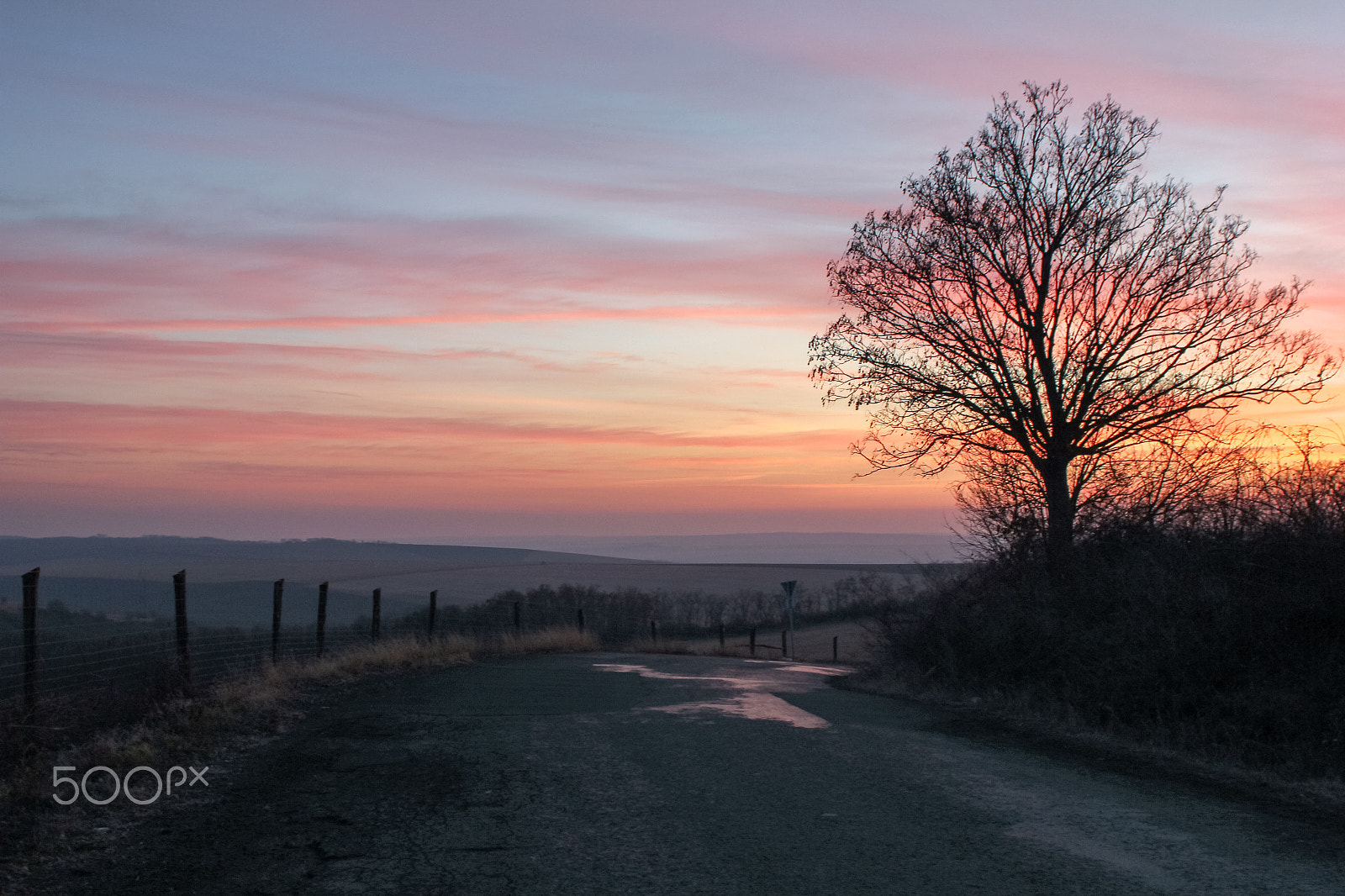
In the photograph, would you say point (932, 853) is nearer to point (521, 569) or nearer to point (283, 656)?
point (283, 656)

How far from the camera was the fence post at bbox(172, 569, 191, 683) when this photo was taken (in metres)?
13.2

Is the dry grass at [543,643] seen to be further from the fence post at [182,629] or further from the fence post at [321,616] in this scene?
the fence post at [182,629]

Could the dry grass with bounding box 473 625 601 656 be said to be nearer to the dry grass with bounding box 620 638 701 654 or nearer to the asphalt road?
the dry grass with bounding box 620 638 701 654

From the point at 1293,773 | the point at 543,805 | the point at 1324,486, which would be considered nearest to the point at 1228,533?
the point at 1324,486

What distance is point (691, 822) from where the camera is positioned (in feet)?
22.8

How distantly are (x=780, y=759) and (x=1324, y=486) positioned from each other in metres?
7.01

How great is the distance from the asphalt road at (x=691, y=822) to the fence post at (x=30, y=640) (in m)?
2.58

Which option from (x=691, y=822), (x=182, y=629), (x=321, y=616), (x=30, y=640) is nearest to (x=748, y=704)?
(x=691, y=822)

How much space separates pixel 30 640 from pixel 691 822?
7.62 m

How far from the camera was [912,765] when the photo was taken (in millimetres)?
9086

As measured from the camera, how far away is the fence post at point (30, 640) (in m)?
10.2

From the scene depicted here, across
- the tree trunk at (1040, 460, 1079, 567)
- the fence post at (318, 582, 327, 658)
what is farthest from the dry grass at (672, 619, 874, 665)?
the tree trunk at (1040, 460, 1079, 567)

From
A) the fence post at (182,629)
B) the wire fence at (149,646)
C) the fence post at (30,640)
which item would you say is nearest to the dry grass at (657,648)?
the wire fence at (149,646)

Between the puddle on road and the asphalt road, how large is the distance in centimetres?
78
